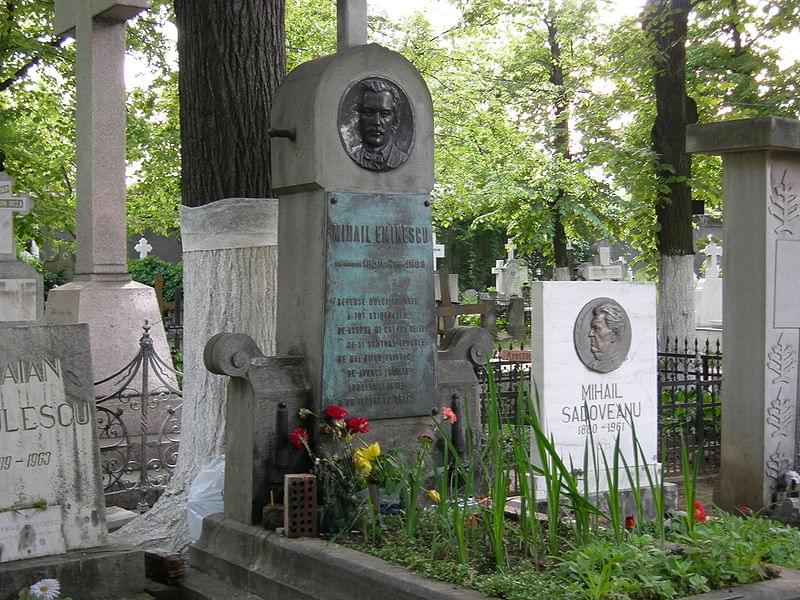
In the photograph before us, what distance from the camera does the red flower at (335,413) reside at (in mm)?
5648

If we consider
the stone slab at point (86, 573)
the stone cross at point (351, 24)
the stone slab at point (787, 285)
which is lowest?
the stone slab at point (86, 573)

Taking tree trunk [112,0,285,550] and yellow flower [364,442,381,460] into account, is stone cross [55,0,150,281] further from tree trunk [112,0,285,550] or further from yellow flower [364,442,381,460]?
yellow flower [364,442,381,460]

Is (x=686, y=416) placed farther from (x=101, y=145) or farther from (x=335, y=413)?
(x=101, y=145)

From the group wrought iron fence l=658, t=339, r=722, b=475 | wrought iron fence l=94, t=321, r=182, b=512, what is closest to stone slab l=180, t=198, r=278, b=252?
wrought iron fence l=94, t=321, r=182, b=512

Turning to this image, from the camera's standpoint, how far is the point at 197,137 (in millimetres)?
7133

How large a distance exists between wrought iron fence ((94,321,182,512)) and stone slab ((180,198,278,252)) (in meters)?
1.97

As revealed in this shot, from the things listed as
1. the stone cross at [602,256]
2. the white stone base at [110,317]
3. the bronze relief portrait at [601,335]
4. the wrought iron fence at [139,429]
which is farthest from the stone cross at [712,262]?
the bronze relief portrait at [601,335]

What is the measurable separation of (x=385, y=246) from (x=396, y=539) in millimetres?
1712

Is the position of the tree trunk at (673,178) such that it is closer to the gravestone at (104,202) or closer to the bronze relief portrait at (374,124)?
the gravestone at (104,202)

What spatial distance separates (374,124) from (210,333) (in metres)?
1.82

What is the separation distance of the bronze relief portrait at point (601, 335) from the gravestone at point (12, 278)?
5552 millimetres

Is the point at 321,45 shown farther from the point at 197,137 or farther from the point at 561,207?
the point at 197,137

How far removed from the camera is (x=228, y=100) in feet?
23.2

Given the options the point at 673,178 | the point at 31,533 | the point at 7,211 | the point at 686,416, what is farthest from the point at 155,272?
the point at 31,533
